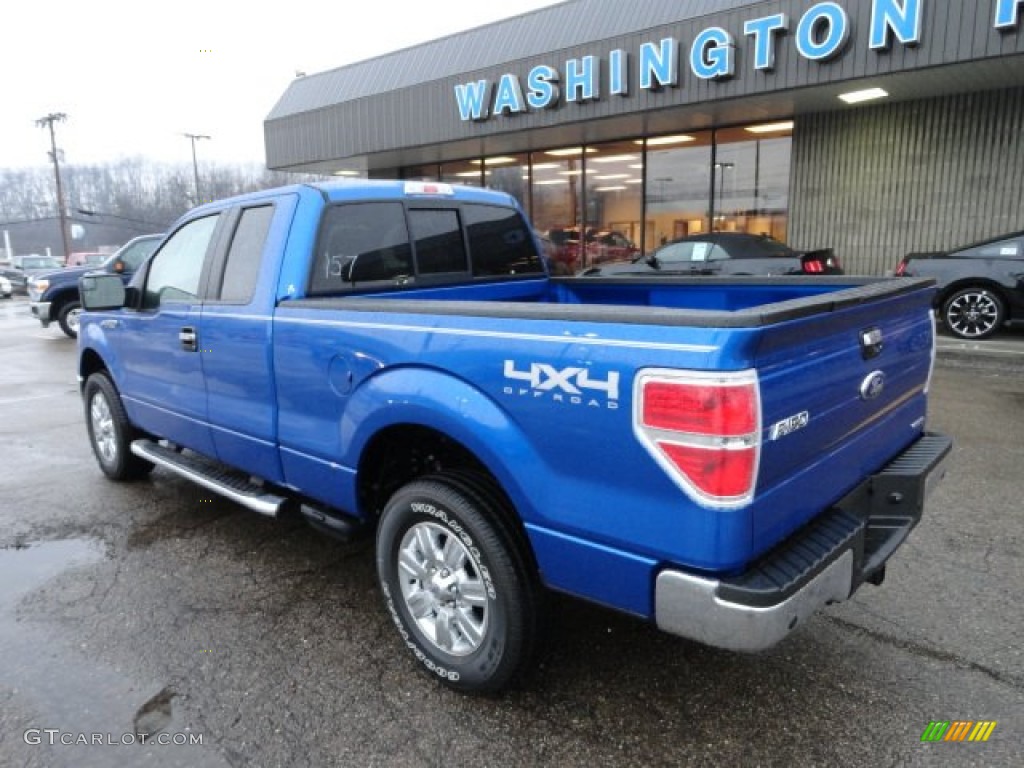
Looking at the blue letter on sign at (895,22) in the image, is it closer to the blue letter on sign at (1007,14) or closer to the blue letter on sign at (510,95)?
the blue letter on sign at (1007,14)

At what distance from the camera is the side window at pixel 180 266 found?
4117 mm

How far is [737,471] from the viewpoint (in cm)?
195

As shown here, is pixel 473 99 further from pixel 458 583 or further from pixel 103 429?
pixel 458 583

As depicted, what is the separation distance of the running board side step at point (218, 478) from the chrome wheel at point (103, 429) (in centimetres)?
52

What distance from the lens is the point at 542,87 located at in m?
14.1

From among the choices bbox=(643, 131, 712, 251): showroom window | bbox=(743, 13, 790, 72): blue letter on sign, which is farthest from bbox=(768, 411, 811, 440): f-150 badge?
bbox=(643, 131, 712, 251): showroom window

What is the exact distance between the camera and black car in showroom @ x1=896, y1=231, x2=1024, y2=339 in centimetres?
991

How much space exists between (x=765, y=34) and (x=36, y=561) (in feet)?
38.2

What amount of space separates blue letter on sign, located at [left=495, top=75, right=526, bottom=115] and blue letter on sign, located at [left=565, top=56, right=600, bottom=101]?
1.12m

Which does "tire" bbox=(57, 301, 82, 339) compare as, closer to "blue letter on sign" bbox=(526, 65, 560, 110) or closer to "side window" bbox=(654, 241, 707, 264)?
"blue letter on sign" bbox=(526, 65, 560, 110)

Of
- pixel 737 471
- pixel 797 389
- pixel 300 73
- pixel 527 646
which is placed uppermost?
pixel 300 73

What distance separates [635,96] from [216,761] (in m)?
12.8

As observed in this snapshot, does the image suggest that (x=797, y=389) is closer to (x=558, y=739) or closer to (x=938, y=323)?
(x=558, y=739)

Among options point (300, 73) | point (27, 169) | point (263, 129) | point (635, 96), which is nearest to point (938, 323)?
point (635, 96)
